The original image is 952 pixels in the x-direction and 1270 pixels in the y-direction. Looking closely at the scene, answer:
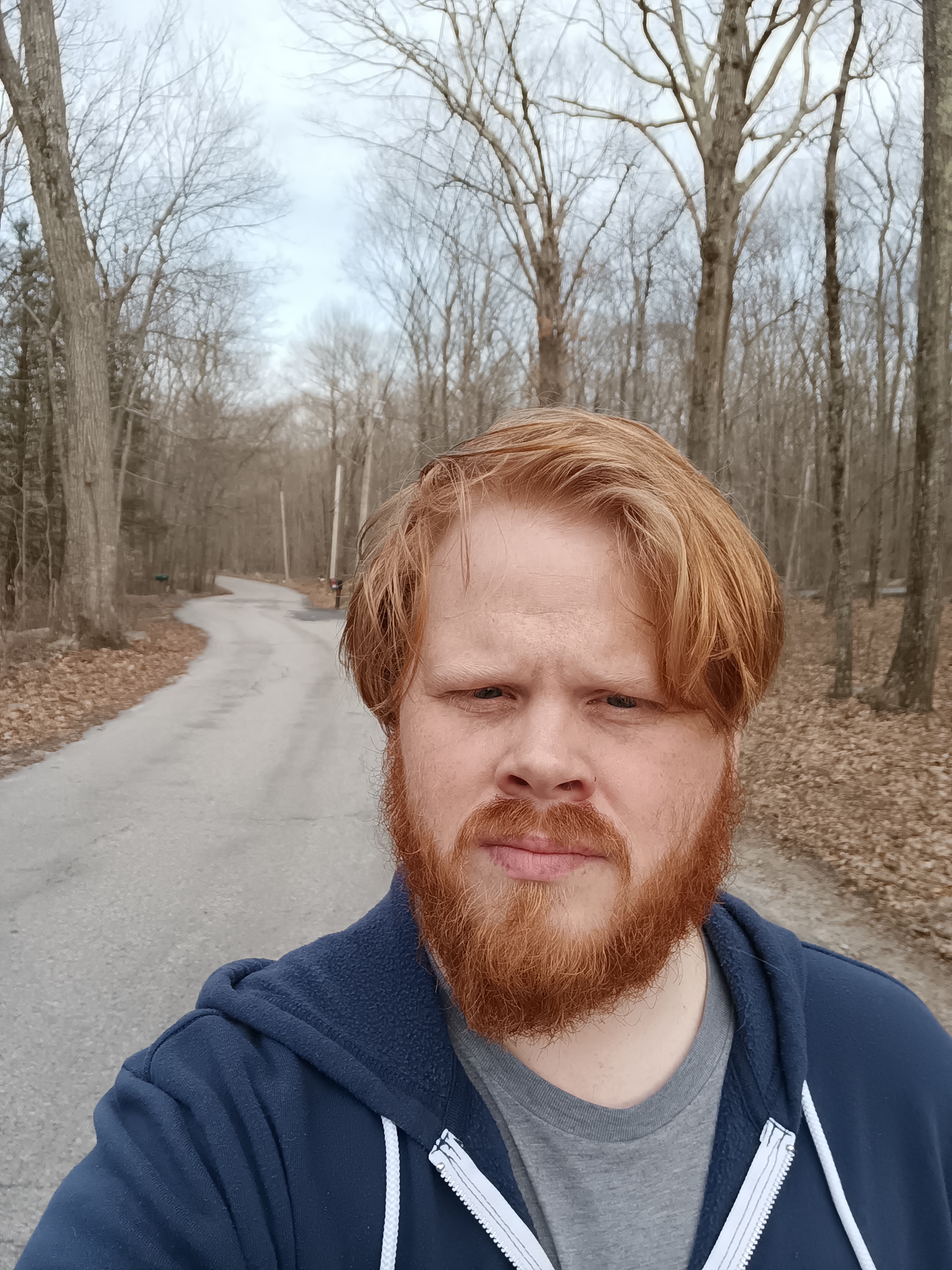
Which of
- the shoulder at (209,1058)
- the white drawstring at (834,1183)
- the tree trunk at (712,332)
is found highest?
the tree trunk at (712,332)

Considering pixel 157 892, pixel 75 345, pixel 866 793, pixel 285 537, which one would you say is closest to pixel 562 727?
pixel 157 892

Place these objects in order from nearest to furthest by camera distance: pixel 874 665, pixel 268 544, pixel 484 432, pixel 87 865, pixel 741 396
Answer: pixel 484 432 < pixel 87 865 < pixel 874 665 < pixel 741 396 < pixel 268 544

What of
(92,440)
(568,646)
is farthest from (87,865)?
(92,440)

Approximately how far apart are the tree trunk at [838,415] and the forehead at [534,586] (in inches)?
415

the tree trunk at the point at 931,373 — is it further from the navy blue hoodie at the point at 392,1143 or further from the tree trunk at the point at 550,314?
the navy blue hoodie at the point at 392,1143

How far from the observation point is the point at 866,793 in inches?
281

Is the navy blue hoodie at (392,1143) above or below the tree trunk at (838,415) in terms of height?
below

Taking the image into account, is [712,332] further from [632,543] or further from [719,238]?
[632,543]

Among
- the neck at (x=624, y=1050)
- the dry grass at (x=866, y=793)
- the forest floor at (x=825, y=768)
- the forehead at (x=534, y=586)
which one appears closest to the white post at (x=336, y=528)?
the forest floor at (x=825, y=768)

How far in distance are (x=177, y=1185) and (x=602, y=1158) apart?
0.55 metres

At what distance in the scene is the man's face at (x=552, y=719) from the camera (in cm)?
109

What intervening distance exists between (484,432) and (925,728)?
29.9ft

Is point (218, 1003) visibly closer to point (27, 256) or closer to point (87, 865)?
point (87, 865)

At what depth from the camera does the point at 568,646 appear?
3.68ft
